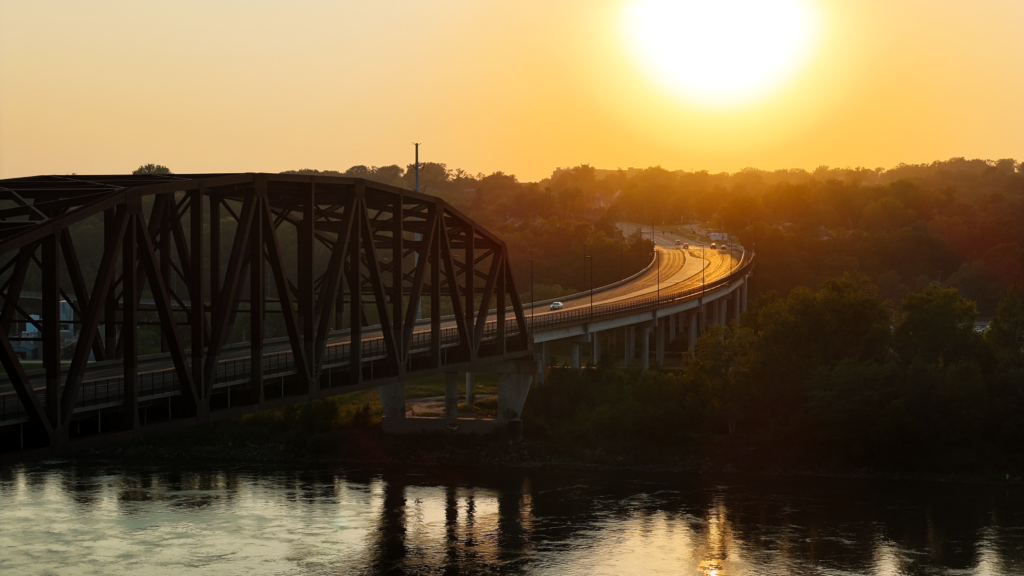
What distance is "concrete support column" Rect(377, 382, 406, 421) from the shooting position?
9944cm

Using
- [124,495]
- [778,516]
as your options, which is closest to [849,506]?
[778,516]

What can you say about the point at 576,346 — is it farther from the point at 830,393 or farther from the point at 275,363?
the point at 275,363

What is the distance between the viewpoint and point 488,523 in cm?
7244

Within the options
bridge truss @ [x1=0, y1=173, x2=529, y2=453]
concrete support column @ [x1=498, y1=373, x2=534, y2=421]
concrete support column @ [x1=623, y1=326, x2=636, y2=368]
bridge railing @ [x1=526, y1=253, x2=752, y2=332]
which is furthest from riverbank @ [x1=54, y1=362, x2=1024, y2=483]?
concrete support column @ [x1=623, y1=326, x2=636, y2=368]

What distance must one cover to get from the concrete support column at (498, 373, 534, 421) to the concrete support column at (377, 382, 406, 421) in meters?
8.51

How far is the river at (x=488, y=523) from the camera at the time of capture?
201ft

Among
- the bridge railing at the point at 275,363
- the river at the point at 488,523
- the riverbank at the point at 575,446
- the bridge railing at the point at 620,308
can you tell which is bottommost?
the river at the point at 488,523

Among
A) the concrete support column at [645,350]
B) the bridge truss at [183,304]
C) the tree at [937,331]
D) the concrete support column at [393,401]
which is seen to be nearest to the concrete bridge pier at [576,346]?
the concrete support column at [645,350]

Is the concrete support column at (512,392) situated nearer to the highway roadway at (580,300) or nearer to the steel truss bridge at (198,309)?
the steel truss bridge at (198,309)

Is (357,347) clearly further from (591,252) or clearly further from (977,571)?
(591,252)

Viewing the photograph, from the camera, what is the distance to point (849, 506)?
7806 centimetres

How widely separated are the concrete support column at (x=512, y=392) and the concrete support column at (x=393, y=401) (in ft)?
27.9

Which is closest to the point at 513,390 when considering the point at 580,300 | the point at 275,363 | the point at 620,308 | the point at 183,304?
the point at 620,308

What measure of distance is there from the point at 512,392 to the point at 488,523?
27.4 metres
